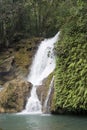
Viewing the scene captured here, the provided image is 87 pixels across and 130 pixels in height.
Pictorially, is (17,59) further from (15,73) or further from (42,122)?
(42,122)

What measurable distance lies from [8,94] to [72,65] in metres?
4.83

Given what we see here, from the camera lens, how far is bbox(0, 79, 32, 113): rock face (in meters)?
26.2

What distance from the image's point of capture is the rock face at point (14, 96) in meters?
26.2

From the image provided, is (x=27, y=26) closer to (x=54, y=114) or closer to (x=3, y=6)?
(x=3, y=6)

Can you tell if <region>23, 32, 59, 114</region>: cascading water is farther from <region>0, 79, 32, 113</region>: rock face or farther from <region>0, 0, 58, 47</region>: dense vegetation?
<region>0, 0, 58, 47</region>: dense vegetation

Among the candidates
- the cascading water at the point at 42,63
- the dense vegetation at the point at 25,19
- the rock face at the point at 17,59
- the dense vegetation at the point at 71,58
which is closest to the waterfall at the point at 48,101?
the dense vegetation at the point at 71,58

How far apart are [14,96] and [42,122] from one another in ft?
19.8

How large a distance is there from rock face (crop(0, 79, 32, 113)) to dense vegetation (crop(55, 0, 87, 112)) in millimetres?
2555

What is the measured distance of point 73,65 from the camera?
2502 cm

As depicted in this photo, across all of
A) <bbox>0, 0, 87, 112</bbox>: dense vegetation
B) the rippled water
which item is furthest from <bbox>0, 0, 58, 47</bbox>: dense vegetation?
the rippled water

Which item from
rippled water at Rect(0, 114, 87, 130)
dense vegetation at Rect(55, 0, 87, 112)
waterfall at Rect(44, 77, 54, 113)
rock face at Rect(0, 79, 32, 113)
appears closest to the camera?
rippled water at Rect(0, 114, 87, 130)

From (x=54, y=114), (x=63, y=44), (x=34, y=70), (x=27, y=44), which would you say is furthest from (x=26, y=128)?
(x=27, y=44)

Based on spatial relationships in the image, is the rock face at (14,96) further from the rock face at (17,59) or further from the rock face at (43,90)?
the rock face at (17,59)

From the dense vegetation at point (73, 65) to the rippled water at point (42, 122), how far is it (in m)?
1.17
